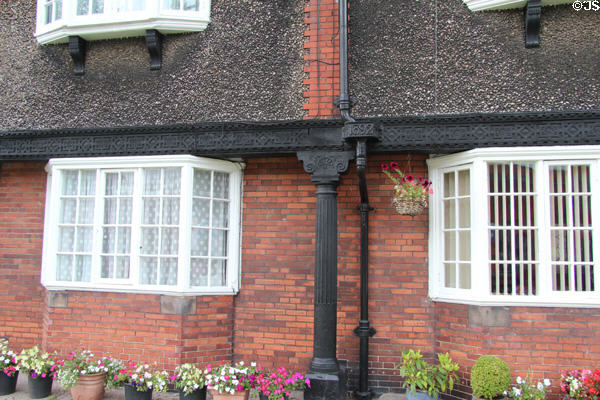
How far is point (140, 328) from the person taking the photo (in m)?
6.25

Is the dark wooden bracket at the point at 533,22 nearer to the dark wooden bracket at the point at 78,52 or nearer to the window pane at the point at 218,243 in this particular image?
the window pane at the point at 218,243

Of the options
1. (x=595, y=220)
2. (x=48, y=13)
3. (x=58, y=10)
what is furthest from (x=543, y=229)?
(x=48, y=13)

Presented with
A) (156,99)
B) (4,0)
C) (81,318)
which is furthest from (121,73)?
(81,318)

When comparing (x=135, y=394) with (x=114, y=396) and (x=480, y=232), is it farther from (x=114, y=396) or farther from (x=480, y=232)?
(x=480, y=232)

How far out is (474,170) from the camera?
5688 millimetres

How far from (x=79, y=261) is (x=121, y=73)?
8.42ft

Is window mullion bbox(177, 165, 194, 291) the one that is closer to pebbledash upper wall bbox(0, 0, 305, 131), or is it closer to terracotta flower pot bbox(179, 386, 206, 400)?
pebbledash upper wall bbox(0, 0, 305, 131)

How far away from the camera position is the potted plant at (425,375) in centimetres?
538

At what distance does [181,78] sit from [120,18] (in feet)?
3.76

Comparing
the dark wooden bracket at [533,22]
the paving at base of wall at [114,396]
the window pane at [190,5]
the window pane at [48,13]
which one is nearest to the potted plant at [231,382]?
the paving at base of wall at [114,396]

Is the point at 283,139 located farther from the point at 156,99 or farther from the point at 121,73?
the point at 121,73

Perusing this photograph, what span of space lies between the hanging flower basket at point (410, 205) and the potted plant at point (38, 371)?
4336mm

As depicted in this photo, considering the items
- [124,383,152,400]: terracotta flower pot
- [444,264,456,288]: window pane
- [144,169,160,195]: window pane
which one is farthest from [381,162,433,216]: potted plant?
[124,383,152,400]: terracotta flower pot

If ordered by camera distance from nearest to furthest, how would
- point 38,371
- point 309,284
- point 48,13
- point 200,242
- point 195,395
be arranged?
point 195,395 → point 38,371 → point 309,284 → point 200,242 → point 48,13
